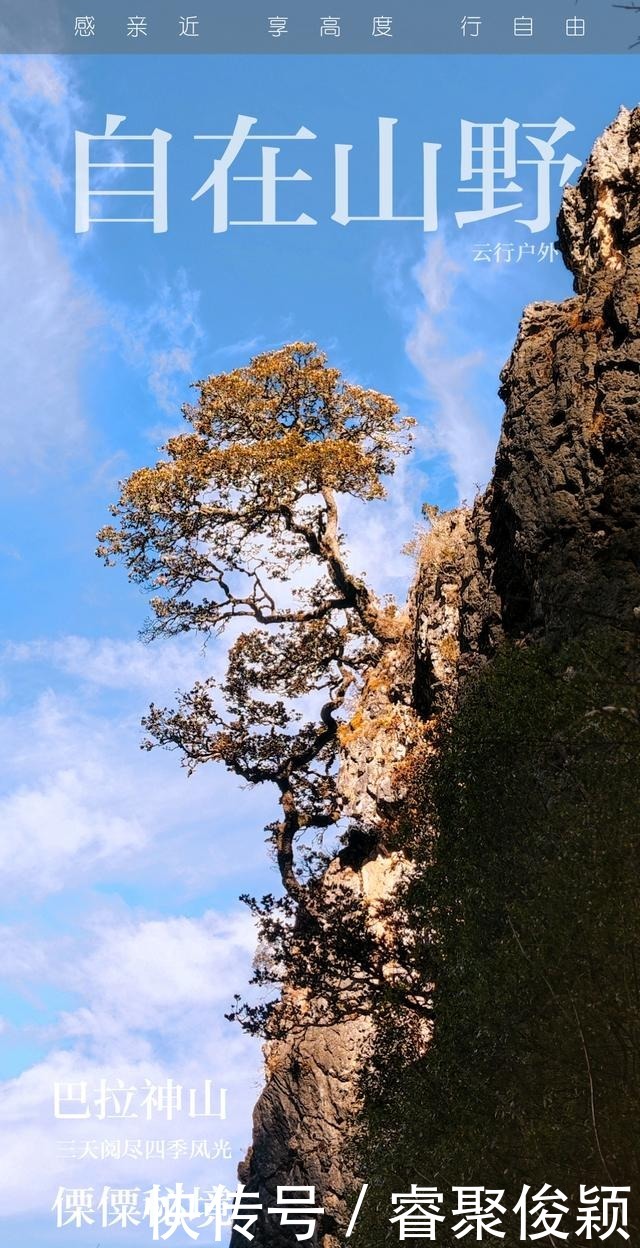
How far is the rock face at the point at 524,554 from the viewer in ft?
73.8

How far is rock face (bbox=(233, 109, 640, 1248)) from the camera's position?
22500mm

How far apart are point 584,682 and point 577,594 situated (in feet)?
18.6

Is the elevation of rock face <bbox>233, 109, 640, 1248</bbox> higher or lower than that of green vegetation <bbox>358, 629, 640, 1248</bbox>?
higher

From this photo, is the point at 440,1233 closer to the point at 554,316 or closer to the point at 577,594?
the point at 577,594

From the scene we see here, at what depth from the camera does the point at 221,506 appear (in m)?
34.7

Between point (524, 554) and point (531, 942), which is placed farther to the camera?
point (524, 554)

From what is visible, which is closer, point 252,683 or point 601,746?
point 601,746

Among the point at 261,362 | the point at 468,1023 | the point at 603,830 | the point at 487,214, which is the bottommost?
the point at 468,1023

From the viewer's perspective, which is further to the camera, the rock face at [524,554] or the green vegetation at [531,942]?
the rock face at [524,554]

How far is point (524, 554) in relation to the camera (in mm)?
23859

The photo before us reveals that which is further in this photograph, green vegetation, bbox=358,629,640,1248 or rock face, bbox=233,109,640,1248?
rock face, bbox=233,109,640,1248

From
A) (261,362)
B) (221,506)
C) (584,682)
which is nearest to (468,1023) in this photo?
(584,682)

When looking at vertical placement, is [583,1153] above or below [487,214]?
below

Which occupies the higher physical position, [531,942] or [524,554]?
[524,554]
